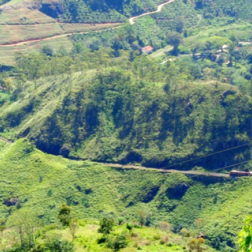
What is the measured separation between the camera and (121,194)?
60.2 m

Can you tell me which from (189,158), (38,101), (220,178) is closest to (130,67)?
(38,101)

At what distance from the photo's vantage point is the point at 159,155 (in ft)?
206

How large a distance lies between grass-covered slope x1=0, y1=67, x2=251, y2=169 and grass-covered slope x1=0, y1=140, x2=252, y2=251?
9.87 ft

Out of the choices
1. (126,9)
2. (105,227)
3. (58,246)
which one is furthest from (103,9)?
(58,246)

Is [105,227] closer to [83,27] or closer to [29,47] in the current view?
[29,47]

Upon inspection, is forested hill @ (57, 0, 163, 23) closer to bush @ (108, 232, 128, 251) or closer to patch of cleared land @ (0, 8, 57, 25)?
patch of cleared land @ (0, 8, 57, 25)

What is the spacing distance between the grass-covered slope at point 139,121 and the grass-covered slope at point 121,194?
301 cm

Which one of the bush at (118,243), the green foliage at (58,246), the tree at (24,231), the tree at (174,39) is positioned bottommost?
the tree at (174,39)

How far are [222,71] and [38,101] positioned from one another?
4085cm

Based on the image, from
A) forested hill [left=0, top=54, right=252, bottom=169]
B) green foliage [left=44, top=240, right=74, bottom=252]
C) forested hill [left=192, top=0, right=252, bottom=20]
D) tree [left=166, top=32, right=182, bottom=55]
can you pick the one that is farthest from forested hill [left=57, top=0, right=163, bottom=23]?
green foliage [left=44, top=240, right=74, bottom=252]

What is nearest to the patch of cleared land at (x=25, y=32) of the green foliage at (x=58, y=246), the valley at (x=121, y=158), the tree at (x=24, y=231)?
the valley at (x=121, y=158)

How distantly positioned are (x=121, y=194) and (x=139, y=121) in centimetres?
1202

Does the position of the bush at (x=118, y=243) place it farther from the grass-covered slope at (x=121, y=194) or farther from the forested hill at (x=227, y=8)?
the forested hill at (x=227, y=8)

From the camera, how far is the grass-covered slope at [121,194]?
55125 millimetres
